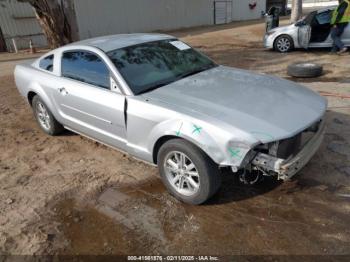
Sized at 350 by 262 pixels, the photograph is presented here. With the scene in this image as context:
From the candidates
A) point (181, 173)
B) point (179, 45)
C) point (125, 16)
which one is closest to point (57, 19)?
point (179, 45)

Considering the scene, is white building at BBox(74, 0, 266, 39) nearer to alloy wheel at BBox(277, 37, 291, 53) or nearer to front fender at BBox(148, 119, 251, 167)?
alloy wheel at BBox(277, 37, 291, 53)

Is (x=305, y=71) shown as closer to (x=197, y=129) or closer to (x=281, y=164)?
(x=281, y=164)

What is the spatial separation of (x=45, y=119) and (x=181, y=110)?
3.01 m

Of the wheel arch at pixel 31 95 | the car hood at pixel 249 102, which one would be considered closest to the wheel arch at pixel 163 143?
the car hood at pixel 249 102

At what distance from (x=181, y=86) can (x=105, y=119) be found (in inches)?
38.9

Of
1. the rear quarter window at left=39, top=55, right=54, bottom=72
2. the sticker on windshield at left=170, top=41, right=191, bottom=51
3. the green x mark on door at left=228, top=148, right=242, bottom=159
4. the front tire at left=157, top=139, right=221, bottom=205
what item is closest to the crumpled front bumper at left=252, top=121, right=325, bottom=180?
the green x mark on door at left=228, top=148, right=242, bottom=159

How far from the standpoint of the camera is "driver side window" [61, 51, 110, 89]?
155 inches

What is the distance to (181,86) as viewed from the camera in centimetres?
376

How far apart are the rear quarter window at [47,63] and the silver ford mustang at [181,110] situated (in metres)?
0.03

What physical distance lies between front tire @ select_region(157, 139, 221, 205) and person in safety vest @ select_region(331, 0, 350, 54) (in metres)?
8.24

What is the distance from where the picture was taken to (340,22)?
9328mm

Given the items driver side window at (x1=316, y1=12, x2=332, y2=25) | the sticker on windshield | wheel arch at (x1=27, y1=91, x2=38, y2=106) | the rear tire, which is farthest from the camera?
driver side window at (x1=316, y1=12, x2=332, y2=25)

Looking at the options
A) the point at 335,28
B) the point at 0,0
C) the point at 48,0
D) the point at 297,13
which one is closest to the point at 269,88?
the point at 48,0

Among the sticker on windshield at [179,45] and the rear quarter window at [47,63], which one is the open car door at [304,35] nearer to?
the sticker on windshield at [179,45]
